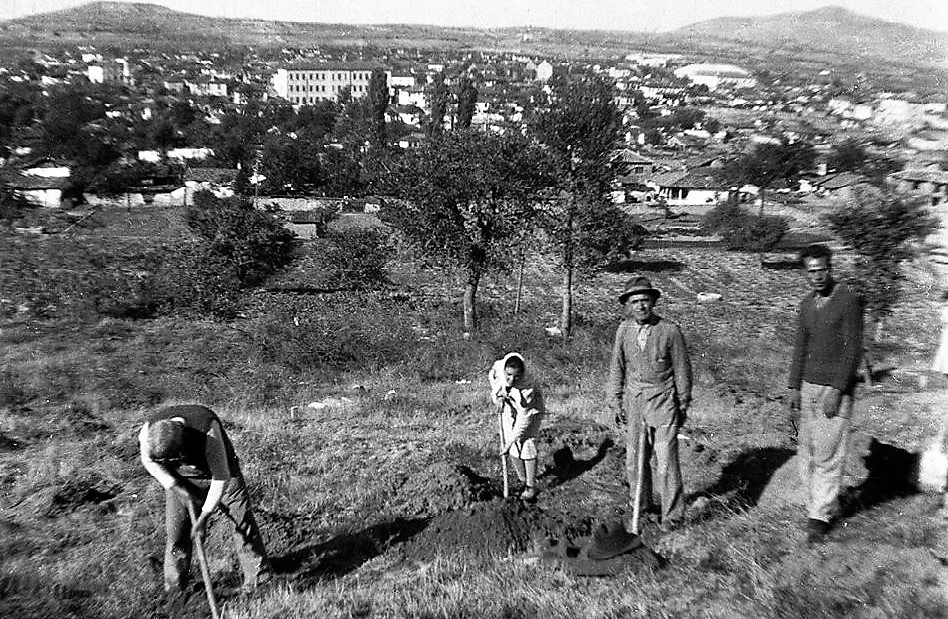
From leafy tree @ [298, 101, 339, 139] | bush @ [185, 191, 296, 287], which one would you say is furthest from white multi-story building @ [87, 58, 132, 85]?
bush @ [185, 191, 296, 287]

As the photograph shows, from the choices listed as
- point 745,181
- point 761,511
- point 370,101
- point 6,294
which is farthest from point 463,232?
point 370,101

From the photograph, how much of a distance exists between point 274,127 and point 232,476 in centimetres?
8571

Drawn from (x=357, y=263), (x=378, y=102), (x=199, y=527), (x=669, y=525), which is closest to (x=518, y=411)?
(x=669, y=525)

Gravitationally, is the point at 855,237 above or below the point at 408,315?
above

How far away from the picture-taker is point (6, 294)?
30.2 m

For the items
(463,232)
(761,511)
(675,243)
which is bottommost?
(675,243)

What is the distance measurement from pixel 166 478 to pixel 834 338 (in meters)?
3.87

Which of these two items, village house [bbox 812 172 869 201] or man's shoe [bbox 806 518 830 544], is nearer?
man's shoe [bbox 806 518 830 544]

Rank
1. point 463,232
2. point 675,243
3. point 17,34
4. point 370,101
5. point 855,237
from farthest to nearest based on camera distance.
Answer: point 17,34
point 370,101
point 675,243
point 463,232
point 855,237

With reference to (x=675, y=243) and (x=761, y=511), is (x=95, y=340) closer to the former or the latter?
(x=761, y=511)

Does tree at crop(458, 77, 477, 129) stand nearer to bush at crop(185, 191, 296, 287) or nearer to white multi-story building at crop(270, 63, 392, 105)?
bush at crop(185, 191, 296, 287)

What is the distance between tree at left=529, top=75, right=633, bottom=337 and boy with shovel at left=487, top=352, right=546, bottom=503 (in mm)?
14909

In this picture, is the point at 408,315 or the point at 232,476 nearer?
the point at 232,476

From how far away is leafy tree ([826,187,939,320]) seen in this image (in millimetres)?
11633
